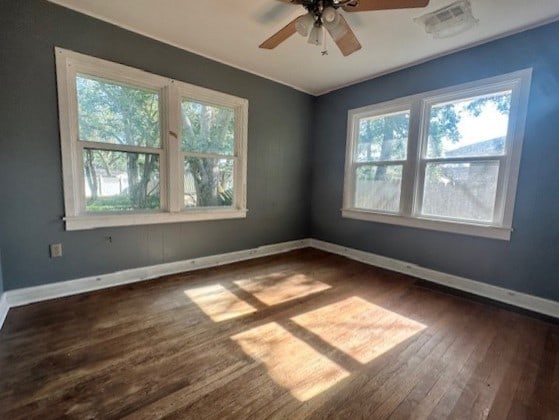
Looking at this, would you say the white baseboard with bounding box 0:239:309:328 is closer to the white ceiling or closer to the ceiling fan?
the white ceiling

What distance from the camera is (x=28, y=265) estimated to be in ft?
7.64

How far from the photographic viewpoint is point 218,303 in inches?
96.6

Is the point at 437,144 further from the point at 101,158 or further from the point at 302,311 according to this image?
the point at 101,158

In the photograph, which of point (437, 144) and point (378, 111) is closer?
point (437, 144)

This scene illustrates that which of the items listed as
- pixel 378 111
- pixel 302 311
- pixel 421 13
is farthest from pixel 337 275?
pixel 421 13

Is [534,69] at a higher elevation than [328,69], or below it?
below

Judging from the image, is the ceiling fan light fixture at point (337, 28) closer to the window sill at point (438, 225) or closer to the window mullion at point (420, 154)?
the window mullion at point (420, 154)

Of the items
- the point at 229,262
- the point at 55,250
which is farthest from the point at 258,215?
the point at 55,250

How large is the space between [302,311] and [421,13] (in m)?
2.80

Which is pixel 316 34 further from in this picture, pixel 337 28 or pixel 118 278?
pixel 118 278

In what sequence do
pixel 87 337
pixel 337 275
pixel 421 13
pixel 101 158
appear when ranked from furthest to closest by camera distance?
pixel 337 275, pixel 101 158, pixel 421 13, pixel 87 337

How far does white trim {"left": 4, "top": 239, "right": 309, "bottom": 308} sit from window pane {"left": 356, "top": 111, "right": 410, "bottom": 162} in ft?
6.87

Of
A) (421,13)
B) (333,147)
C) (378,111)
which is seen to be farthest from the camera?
(333,147)

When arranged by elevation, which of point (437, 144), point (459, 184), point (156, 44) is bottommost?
point (459, 184)
